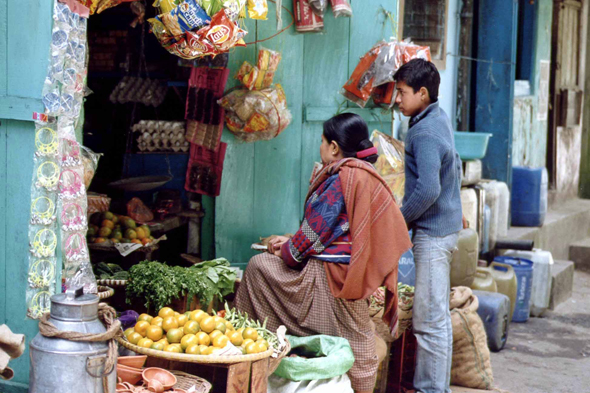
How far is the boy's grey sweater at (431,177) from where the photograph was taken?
456 centimetres

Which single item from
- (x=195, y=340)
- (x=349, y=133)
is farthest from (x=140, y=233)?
(x=349, y=133)

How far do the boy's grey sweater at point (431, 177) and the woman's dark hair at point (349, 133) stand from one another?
16.7 inches

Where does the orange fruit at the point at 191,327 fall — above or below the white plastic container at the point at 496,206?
below

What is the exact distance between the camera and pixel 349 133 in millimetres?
4242

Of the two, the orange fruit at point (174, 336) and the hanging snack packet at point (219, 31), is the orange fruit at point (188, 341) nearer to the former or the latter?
the orange fruit at point (174, 336)

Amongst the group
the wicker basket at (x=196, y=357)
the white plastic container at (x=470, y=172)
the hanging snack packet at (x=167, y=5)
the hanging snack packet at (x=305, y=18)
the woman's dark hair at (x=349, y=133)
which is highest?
the hanging snack packet at (x=305, y=18)

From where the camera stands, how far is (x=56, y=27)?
344 centimetres

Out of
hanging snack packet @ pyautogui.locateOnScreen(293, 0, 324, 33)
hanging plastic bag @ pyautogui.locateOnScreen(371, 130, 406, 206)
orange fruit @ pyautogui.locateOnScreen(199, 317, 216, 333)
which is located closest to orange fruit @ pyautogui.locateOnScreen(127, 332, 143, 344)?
orange fruit @ pyautogui.locateOnScreen(199, 317, 216, 333)

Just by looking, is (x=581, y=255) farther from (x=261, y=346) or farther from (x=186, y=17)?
(x=186, y=17)

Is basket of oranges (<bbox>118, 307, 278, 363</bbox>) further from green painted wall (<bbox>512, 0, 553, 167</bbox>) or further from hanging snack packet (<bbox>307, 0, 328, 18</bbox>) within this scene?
green painted wall (<bbox>512, 0, 553, 167</bbox>)

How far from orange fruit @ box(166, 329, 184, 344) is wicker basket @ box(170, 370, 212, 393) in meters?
0.15

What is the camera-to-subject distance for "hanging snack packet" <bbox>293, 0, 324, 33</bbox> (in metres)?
5.42

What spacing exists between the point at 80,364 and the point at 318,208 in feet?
5.37

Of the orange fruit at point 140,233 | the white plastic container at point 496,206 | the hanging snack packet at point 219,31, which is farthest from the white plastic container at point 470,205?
the hanging snack packet at point 219,31
